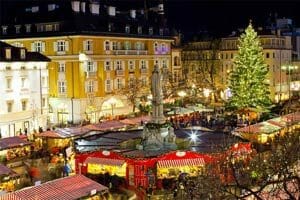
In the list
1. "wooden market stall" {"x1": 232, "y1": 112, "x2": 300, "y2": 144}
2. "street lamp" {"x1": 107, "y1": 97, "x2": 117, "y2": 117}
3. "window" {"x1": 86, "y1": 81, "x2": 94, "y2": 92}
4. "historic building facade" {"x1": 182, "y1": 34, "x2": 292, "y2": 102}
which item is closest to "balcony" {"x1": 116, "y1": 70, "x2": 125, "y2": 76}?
"street lamp" {"x1": 107, "y1": 97, "x2": 117, "y2": 117}

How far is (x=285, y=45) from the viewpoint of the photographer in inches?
3214

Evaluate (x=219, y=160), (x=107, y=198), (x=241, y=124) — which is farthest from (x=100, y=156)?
(x=241, y=124)

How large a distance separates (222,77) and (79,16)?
105 feet

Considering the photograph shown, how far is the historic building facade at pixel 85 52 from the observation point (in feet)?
189

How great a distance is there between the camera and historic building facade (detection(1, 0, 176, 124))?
189 ft

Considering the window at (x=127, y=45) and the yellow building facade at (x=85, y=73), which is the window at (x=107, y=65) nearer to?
the yellow building facade at (x=85, y=73)

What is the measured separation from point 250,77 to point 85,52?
17.4 m

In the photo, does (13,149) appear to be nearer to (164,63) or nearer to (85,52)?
(85,52)

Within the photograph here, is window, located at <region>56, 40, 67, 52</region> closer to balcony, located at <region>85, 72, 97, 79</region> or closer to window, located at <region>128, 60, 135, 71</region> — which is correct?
balcony, located at <region>85, 72, 97, 79</region>

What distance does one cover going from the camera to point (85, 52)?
57938mm

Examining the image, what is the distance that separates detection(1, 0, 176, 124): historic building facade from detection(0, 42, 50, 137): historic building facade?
567cm

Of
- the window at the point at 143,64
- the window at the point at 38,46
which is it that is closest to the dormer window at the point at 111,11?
the window at the point at 143,64

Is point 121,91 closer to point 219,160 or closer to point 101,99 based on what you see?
point 101,99

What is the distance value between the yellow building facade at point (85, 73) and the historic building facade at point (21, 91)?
17.9 ft
